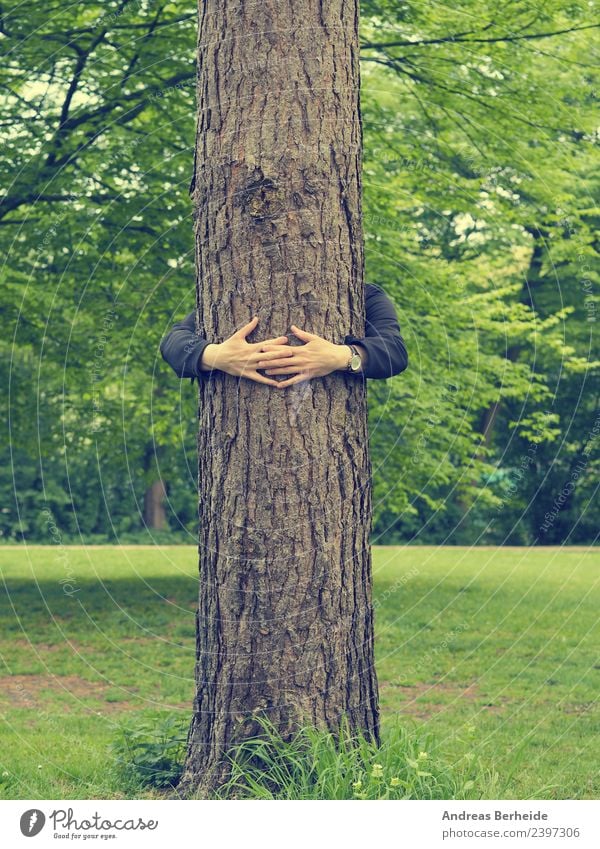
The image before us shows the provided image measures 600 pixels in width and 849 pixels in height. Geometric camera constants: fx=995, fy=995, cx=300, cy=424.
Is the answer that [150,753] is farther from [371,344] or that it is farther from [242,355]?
[371,344]

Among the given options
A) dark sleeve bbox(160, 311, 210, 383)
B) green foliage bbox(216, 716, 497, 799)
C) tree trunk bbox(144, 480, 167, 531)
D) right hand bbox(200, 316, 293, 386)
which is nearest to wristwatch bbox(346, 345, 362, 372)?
right hand bbox(200, 316, 293, 386)

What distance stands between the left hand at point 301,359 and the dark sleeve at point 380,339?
203mm

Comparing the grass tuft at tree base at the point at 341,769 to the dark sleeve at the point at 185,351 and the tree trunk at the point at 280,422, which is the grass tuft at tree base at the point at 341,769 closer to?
the tree trunk at the point at 280,422

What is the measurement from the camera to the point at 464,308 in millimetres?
12445

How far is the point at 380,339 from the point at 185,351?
2.92ft

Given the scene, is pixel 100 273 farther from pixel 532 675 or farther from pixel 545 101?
pixel 532 675

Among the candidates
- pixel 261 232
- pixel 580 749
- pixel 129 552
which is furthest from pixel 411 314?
pixel 129 552

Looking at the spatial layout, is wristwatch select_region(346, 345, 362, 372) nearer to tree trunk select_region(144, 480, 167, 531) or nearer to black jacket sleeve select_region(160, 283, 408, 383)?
black jacket sleeve select_region(160, 283, 408, 383)

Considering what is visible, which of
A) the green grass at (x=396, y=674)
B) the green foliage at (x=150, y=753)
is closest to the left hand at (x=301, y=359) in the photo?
the green grass at (x=396, y=674)

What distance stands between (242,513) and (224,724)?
92cm

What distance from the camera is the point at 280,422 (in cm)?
427

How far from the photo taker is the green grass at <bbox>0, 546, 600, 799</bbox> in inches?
205

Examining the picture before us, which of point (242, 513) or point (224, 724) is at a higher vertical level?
point (242, 513)

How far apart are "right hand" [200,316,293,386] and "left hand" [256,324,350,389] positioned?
27 mm
